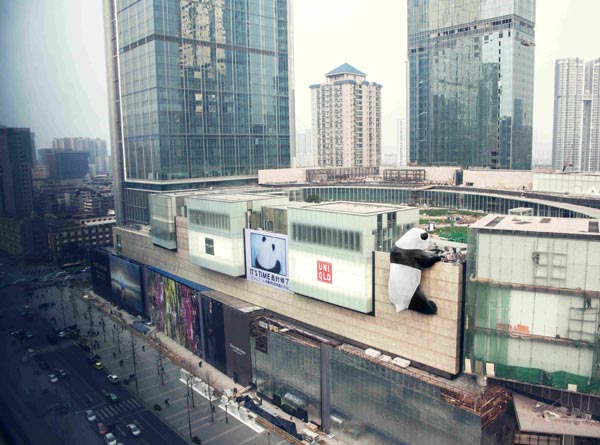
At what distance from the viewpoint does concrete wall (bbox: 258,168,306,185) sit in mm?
117125

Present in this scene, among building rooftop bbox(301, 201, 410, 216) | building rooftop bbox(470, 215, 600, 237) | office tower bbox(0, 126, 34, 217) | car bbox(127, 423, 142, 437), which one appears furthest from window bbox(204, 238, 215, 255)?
building rooftop bbox(470, 215, 600, 237)

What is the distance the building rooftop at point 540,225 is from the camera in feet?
118

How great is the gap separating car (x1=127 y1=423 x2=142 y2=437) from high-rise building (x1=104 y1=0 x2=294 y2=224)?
2397 inches

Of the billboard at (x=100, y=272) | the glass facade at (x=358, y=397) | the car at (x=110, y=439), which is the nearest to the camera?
the glass facade at (x=358, y=397)

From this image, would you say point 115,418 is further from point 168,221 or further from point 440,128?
point 440,128

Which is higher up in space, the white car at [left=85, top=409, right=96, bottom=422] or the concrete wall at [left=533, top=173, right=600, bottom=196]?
the concrete wall at [left=533, top=173, right=600, bottom=196]

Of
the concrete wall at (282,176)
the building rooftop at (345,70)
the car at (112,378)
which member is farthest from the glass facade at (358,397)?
the building rooftop at (345,70)

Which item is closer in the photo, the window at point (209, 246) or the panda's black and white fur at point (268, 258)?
the panda's black and white fur at point (268, 258)

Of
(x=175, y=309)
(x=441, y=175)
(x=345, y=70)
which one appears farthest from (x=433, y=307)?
(x=345, y=70)

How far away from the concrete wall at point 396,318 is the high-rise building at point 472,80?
105 metres

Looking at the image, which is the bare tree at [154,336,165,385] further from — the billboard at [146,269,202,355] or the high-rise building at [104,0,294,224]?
the high-rise building at [104,0,294,224]

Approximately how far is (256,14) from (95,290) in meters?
71.7

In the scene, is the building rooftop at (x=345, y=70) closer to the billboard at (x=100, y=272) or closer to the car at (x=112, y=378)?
the billboard at (x=100, y=272)

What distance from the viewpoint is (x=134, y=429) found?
5175 cm
